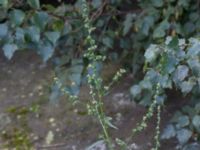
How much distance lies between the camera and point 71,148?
2.52 metres

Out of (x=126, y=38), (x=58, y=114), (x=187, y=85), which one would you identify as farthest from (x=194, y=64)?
(x=58, y=114)

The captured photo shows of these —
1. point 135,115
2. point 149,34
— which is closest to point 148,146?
point 135,115

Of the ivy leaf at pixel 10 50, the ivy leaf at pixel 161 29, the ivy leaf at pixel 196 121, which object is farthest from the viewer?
the ivy leaf at pixel 161 29

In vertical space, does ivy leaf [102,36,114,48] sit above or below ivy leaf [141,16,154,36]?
below

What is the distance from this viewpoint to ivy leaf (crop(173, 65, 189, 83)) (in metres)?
1.63

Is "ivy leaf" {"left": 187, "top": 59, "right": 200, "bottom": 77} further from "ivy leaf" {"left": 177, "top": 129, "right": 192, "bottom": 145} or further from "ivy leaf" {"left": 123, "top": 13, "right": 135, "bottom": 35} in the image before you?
"ivy leaf" {"left": 123, "top": 13, "right": 135, "bottom": 35}

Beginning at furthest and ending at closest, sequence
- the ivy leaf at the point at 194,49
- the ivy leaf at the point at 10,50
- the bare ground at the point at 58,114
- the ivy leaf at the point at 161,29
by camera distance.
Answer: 1. the bare ground at the point at 58,114
2. the ivy leaf at the point at 161,29
3. the ivy leaf at the point at 10,50
4. the ivy leaf at the point at 194,49

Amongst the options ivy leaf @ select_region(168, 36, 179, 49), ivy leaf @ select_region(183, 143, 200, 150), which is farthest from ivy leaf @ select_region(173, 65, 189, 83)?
ivy leaf @ select_region(183, 143, 200, 150)

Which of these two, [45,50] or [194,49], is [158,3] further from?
[194,49]

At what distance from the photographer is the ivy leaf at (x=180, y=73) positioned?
64.4 inches

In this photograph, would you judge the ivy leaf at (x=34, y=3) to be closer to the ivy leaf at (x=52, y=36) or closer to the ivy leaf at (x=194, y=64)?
the ivy leaf at (x=52, y=36)

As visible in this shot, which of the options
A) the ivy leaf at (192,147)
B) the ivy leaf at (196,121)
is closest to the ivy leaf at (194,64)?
the ivy leaf at (196,121)

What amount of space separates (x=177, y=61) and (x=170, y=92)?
1.12 metres

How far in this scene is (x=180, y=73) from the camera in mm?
1641
